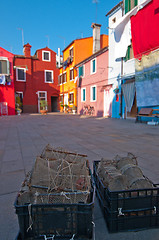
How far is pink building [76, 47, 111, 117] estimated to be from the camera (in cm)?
1495

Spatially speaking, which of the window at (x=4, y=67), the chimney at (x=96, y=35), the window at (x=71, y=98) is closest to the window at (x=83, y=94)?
the window at (x=71, y=98)

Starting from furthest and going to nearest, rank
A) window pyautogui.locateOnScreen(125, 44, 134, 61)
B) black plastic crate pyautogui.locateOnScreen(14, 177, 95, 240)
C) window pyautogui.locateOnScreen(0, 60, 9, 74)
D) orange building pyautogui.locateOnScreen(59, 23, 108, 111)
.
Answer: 1. orange building pyautogui.locateOnScreen(59, 23, 108, 111)
2. window pyautogui.locateOnScreen(0, 60, 9, 74)
3. window pyautogui.locateOnScreen(125, 44, 134, 61)
4. black plastic crate pyautogui.locateOnScreen(14, 177, 95, 240)

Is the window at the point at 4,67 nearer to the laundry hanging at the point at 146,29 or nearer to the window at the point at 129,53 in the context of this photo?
the window at the point at 129,53

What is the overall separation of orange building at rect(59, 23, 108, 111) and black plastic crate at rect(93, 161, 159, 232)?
1955 centimetres

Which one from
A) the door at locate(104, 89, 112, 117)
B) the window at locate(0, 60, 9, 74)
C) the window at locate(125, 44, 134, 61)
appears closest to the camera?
the window at locate(125, 44, 134, 61)

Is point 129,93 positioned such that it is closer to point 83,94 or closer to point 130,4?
point 130,4

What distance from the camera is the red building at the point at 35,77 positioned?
23.6 metres

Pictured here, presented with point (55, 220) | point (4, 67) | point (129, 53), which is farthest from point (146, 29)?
point (4, 67)

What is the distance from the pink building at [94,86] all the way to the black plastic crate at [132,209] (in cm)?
1330

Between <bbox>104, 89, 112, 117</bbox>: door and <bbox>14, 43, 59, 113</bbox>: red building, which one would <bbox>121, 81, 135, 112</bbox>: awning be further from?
<bbox>14, 43, 59, 113</bbox>: red building

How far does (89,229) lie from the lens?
4.47ft

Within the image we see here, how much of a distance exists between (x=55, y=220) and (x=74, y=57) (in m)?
21.7

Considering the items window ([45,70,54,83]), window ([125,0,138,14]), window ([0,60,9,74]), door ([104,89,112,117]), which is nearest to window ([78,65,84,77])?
door ([104,89,112,117])

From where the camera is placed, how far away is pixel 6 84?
19.0 m
